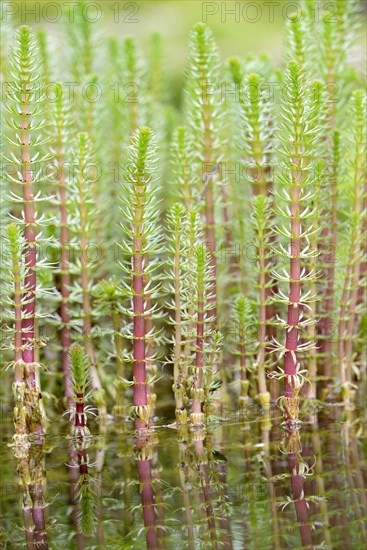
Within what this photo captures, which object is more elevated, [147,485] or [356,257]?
[356,257]

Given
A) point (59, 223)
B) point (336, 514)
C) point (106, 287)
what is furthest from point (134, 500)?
point (59, 223)

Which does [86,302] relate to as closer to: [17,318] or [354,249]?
[17,318]

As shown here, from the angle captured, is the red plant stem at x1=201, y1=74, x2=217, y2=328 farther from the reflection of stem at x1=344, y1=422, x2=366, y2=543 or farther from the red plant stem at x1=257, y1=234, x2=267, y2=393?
the reflection of stem at x1=344, y1=422, x2=366, y2=543

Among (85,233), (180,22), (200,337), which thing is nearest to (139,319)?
(200,337)

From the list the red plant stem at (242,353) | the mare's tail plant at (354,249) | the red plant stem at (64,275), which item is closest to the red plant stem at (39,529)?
the red plant stem at (64,275)

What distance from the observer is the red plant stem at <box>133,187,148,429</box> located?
2059 millimetres

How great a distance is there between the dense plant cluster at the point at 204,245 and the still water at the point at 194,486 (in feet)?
0.32

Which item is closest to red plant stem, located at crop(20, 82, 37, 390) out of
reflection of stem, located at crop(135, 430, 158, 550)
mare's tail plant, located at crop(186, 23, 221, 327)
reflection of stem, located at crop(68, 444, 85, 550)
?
reflection of stem, located at crop(68, 444, 85, 550)

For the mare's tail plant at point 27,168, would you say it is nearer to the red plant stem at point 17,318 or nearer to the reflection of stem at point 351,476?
the red plant stem at point 17,318

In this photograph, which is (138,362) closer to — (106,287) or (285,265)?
(106,287)

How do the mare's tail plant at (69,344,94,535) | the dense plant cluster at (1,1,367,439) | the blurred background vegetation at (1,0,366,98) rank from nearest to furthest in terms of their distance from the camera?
the mare's tail plant at (69,344,94,535) → the dense plant cluster at (1,1,367,439) → the blurred background vegetation at (1,0,366,98)

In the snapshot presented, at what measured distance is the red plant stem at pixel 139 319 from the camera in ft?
6.75

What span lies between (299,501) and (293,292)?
1.99 feet

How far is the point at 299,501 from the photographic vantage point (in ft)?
5.47
